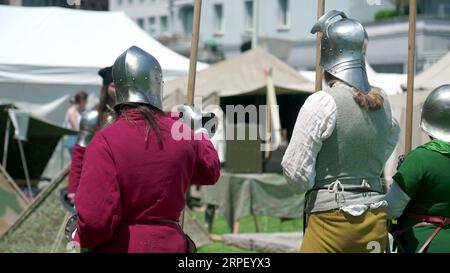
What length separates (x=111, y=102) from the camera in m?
5.71

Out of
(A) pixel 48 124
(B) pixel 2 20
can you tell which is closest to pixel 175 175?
(A) pixel 48 124

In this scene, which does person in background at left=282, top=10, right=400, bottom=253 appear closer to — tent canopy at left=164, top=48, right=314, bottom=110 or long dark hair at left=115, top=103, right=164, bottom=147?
long dark hair at left=115, top=103, right=164, bottom=147

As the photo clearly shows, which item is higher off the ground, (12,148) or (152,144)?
(152,144)

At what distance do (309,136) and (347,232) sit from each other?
46 cm

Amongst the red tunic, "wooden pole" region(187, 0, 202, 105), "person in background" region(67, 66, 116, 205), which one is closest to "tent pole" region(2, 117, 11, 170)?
"person in background" region(67, 66, 116, 205)

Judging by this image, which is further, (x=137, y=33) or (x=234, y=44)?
(x=234, y=44)

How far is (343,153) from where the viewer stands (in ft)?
13.4

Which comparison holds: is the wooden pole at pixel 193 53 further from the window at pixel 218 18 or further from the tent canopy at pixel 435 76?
the window at pixel 218 18

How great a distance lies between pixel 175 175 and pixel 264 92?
30.3 ft

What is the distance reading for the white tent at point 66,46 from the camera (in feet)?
42.6

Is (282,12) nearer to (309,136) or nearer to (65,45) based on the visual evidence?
(65,45)

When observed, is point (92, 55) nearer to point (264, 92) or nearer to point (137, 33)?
point (137, 33)

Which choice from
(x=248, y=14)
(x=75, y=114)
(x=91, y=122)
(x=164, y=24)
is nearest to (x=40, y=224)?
(x=91, y=122)

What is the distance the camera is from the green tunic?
425 cm
